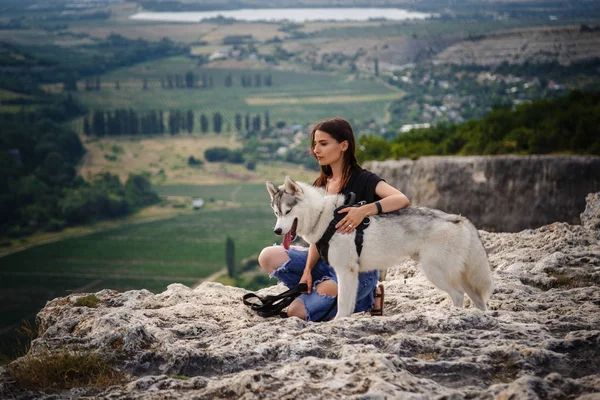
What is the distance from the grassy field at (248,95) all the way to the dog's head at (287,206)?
128383 millimetres

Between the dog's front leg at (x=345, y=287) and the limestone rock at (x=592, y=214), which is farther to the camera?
the limestone rock at (x=592, y=214)

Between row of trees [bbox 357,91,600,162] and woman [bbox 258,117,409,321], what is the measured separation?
23849 millimetres

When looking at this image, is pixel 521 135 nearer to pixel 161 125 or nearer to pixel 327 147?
pixel 327 147

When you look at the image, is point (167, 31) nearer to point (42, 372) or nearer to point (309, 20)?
point (309, 20)

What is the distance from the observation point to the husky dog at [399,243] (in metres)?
7.29

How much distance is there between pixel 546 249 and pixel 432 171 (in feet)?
69.7

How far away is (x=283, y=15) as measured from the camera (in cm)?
17938

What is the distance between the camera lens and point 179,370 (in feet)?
19.7

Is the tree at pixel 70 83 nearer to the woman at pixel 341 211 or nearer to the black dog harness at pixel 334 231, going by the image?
the woman at pixel 341 211

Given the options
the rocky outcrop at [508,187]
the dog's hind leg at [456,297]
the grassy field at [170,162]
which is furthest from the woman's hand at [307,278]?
the grassy field at [170,162]

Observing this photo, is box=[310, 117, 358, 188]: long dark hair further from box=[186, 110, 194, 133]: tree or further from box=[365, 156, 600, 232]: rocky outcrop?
box=[186, 110, 194, 133]: tree

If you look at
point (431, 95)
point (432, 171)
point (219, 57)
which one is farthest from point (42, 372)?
point (219, 57)

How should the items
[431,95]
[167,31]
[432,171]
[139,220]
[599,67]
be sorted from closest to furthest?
[432,171], [599,67], [139,220], [431,95], [167,31]

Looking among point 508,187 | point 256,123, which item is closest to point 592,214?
point 508,187
